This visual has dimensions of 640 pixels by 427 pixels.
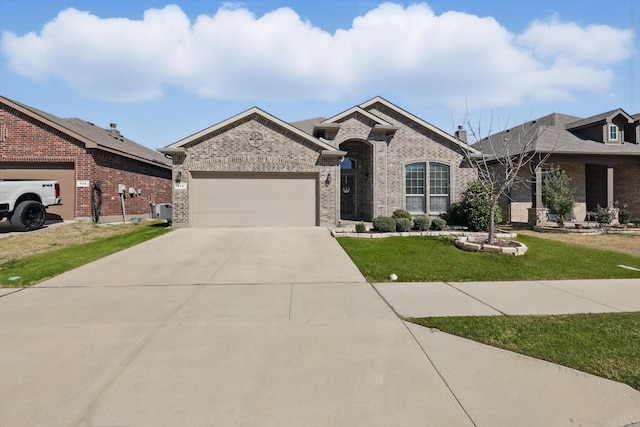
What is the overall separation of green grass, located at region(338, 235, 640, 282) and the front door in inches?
340

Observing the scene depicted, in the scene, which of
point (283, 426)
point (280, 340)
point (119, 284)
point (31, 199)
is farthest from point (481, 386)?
point (31, 199)

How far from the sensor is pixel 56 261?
787 centimetres

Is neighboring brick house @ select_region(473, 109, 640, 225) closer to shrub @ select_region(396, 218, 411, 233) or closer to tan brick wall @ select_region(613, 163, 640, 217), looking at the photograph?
tan brick wall @ select_region(613, 163, 640, 217)

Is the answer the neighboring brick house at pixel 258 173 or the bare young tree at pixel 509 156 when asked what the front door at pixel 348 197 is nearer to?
the neighboring brick house at pixel 258 173

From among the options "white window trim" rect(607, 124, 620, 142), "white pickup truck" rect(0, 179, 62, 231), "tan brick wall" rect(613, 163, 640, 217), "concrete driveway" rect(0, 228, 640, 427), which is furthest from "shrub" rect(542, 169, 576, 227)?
"white pickup truck" rect(0, 179, 62, 231)

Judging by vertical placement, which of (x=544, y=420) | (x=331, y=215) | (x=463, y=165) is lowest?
(x=544, y=420)

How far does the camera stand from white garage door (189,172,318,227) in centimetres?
1438

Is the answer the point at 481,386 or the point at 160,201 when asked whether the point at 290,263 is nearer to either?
the point at 481,386

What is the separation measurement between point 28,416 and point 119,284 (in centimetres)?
387

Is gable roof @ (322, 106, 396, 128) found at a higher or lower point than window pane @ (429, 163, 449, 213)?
higher

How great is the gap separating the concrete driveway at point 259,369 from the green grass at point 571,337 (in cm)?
21

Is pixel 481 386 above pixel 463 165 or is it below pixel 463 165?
below

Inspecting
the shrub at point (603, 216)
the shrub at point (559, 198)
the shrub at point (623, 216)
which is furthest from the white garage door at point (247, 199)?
the shrub at point (623, 216)

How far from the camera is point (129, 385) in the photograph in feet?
9.25
